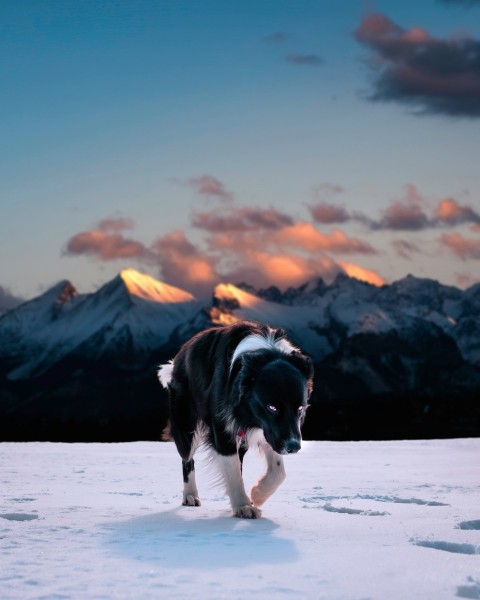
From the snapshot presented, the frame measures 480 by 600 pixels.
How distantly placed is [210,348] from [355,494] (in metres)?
3.11

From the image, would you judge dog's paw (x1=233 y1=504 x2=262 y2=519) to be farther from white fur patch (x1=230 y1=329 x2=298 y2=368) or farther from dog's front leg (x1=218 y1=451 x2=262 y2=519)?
white fur patch (x1=230 y1=329 x2=298 y2=368)

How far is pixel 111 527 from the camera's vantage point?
753 cm

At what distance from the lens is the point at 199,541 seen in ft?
22.4

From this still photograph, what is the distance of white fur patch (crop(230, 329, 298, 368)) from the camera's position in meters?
8.34

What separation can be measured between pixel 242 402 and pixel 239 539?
5.44ft

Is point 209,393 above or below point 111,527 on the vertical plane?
above

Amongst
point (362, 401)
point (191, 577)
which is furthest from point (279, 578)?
point (362, 401)

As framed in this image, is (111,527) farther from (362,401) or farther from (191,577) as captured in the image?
(362,401)

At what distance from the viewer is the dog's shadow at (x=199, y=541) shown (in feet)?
20.0

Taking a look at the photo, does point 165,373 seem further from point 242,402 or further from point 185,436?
point 242,402

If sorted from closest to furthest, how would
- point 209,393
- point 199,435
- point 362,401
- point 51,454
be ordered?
point 209,393
point 199,435
point 51,454
point 362,401

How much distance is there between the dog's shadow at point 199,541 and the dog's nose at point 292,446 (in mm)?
678

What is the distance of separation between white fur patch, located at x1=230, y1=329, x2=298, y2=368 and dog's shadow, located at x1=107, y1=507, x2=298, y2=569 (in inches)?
60.0

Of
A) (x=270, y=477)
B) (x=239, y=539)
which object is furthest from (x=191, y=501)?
(x=239, y=539)
